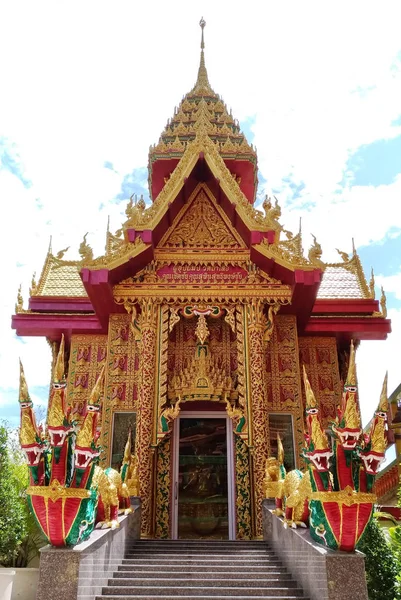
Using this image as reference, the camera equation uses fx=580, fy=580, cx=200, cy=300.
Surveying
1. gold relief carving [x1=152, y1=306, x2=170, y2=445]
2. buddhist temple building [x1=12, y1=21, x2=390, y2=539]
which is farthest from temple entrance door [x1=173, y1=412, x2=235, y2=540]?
gold relief carving [x1=152, y1=306, x2=170, y2=445]

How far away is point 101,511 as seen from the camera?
6.01 metres

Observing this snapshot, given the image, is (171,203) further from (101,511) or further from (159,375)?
(101,511)

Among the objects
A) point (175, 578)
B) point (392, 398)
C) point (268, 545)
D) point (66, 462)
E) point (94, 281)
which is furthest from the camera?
point (392, 398)

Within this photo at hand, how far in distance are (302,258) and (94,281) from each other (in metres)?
3.14

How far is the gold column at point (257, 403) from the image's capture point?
25.9 feet

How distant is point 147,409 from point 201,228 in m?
3.29

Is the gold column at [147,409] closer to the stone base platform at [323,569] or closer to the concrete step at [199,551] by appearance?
the concrete step at [199,551]

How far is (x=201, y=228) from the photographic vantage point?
32.4 ft

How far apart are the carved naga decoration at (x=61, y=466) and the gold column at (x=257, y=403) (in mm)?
3193

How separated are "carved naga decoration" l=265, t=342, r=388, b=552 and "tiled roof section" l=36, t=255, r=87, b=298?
6.43 meters

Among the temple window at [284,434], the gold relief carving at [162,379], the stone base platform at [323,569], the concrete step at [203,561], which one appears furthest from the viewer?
the temple window at [284,434]

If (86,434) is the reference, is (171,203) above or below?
above

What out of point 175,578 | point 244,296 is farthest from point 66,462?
point 244,296

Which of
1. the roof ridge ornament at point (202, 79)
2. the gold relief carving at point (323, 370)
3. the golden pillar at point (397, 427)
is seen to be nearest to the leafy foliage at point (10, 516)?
the gold relief carving at point (323, 370)
